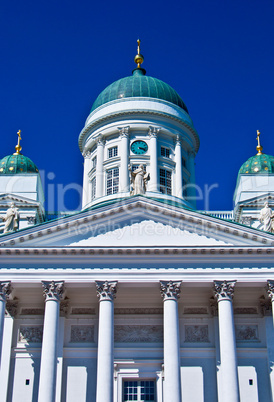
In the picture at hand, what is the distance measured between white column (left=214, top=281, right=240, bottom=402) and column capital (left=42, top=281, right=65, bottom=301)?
715 cm

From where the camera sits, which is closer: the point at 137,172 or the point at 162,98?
the point at 137,172

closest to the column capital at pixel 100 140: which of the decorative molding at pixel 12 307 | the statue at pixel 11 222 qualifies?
the statue at pixel 11 222

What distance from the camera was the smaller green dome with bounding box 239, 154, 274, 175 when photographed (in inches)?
1725

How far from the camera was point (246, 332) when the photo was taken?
31719 mm

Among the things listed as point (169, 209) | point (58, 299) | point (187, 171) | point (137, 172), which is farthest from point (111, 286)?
point (187, 171)

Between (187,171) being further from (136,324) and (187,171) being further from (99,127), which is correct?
(136,324)

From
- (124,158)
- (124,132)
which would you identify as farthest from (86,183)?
(124,132)

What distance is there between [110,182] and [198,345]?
17.1m

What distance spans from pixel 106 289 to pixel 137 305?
10.8 ft

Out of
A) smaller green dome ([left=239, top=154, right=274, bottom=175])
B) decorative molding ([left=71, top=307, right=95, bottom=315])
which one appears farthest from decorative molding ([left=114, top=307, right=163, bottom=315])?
smaller green dome ([left=239, top=154, right=274, bottom=175])

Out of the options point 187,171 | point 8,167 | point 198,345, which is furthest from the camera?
point 187,171

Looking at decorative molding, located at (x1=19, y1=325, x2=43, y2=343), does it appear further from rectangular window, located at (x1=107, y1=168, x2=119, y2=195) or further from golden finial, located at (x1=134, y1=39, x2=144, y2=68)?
golden finial, located at (x1=134, y1=39, x2=144, y2=68)

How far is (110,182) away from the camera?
45.6 meters

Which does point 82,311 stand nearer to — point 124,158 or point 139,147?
point 124,158
